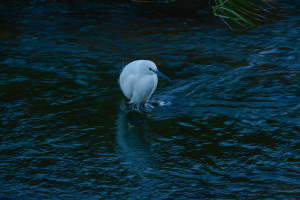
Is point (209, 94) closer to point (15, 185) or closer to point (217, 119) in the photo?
point (217, 119)

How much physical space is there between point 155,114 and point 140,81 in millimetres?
419

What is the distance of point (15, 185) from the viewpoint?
3150 millimetres

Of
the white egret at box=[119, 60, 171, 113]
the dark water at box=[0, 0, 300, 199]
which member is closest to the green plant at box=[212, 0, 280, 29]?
the dark water at box=[0, 0, 300, 199]

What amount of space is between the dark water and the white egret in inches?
9.1

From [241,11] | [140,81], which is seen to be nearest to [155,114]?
[140,81]

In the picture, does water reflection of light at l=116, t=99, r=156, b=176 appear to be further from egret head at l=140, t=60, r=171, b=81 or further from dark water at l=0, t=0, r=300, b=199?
egret head at l=140, t=60, r=171, b=81

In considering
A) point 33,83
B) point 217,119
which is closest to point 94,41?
point 33,83

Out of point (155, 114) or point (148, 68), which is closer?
point (148, 68)

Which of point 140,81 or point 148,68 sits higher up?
point 148,68

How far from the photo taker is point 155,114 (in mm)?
4391

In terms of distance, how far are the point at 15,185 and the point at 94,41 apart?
13.2 ft

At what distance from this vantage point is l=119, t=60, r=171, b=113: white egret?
4.07 metres

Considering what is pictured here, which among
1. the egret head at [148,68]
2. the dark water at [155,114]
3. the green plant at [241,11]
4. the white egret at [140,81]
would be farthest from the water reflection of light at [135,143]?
the green plant at [241,11]

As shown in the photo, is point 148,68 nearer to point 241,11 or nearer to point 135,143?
point 135,143
